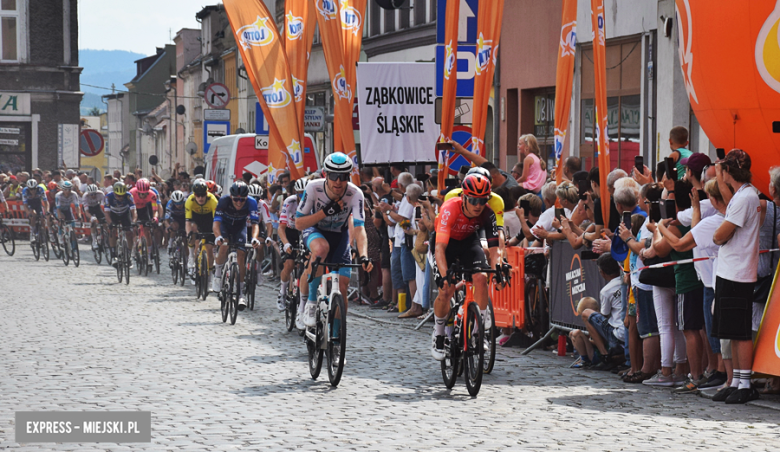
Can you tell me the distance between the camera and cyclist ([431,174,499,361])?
10.0 metres

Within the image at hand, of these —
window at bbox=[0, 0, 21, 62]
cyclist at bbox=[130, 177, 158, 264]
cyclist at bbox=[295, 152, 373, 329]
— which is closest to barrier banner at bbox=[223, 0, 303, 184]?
Answer: cyclist at bbox=[130, 177, 158, 264]

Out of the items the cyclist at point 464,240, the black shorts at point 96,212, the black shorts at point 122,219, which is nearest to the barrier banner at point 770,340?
the cyclist at point 464,240

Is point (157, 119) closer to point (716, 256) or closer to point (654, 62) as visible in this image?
point (654, 62)

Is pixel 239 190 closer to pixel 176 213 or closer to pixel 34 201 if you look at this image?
pixel 176 213

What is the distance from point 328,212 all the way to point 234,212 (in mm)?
5713

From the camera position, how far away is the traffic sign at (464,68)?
→ 15695 millimetres

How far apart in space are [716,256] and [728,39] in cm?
189

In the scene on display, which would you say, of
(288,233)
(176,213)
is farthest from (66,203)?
(288,233)

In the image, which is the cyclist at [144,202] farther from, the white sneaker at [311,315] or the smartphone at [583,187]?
the smartphone at [583,187]

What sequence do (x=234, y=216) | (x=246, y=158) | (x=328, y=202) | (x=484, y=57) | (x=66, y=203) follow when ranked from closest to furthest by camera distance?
(x=328, y=202) → (x=484, y=57) → (x=234, y=216) → (x=246, y=158) → (x=66, y=203)

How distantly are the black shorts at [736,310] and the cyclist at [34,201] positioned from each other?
78.4 ft

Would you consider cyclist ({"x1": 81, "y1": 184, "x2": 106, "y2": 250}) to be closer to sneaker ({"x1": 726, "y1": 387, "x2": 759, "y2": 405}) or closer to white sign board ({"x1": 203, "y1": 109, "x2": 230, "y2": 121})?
white sign board ({"x1": 203, "y1": 109, "x2": 230, "y2": 121})

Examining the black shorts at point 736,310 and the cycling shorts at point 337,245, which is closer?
the black shorts at point 736,310

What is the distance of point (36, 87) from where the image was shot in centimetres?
4772
